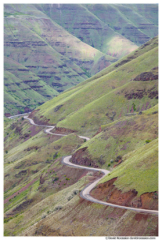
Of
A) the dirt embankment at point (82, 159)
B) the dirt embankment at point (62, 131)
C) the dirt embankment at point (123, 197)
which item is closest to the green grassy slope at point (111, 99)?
the dirt embankment at point (62, 131)

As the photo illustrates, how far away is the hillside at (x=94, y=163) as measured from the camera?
217ft

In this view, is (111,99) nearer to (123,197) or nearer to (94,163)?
(94,163)

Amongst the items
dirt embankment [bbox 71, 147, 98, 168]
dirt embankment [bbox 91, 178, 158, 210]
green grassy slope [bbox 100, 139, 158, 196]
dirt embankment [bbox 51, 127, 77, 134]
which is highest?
green grassy slope [bbox 100, 139, 158, 196]

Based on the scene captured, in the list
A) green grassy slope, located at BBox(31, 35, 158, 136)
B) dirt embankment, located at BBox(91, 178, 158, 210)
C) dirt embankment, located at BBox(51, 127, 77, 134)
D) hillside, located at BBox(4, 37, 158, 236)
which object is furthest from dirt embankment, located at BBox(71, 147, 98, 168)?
dirt embankment, located at BBox(51, 127, 77, 134)

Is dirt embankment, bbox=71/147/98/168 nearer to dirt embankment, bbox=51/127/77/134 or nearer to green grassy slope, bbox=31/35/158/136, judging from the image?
green grassy slope, bbox=31/35/158/136

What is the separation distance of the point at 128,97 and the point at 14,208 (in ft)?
233

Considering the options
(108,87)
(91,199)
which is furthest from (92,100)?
(91,199)

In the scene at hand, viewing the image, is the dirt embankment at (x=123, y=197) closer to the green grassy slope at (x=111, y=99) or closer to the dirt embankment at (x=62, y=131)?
the green grassy slope at (x=111, y=99)

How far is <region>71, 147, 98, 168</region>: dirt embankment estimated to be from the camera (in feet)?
341

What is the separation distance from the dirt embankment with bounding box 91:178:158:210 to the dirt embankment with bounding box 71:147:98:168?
2750cm

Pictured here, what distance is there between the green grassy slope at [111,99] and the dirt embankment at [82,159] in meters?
37.0

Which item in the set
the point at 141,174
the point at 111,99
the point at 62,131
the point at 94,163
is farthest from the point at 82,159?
the point at 111,99

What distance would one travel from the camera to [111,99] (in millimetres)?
163750

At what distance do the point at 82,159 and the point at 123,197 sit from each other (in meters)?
38.8
